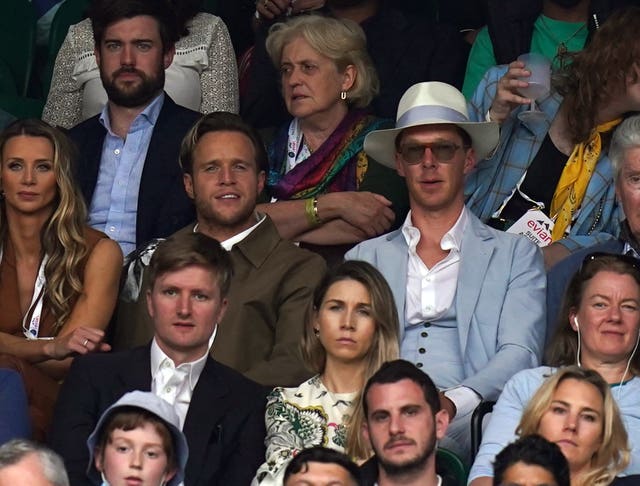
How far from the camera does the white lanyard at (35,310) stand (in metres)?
7.59

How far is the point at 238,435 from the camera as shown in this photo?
22.6 ft

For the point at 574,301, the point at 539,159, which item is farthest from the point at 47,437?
the point at 539,159

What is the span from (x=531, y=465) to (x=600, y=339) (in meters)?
1.14

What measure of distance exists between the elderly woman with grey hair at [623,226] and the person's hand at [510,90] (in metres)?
0.53

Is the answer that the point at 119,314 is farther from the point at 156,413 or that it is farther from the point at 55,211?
the point at 156,413

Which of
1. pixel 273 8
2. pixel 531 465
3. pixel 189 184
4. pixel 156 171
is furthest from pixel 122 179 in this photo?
pixel 531 465

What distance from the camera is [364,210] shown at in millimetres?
8195

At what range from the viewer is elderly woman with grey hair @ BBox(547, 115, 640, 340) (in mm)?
7617

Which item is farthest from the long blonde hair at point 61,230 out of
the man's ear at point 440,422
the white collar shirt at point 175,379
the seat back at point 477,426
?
the man's ear at point 440,422

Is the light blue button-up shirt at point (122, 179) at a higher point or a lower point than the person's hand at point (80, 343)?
higher

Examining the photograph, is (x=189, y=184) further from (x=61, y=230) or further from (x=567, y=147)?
(x=567, y=147)

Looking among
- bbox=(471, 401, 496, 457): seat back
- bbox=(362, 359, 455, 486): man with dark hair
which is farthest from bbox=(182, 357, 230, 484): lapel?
bbox=(471, 401, 496, 457): seat back

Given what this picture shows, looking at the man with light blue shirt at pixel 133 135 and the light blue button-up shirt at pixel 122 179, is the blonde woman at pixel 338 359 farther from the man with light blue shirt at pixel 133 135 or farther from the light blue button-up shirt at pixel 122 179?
the light blue button-up shirt at pixel 122 179

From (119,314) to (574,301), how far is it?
1.84 meters
